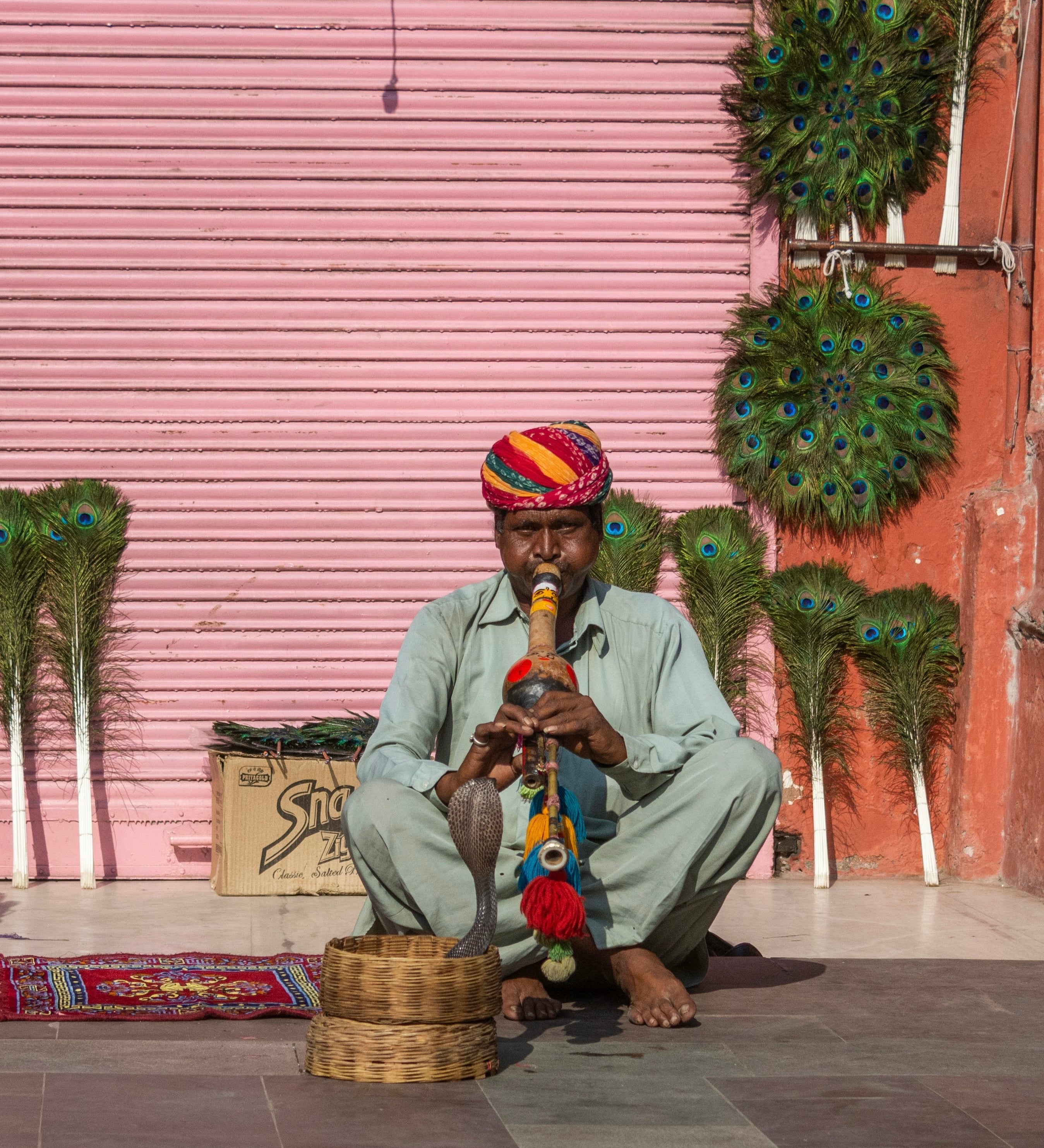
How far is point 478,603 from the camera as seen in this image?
162 inches

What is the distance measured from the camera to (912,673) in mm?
6695

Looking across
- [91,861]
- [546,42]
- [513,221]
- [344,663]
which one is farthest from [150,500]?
[546,42]

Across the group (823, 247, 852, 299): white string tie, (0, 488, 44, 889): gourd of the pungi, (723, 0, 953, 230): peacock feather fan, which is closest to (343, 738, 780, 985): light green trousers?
(0, 488, 44, 889): gourd of the pungi

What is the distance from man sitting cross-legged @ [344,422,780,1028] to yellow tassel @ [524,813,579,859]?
168 millimetres

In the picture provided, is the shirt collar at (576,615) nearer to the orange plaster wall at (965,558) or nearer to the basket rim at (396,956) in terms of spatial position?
the basket rim at (396,956)

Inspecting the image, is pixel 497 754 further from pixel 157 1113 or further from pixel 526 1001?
pixel 157 1113

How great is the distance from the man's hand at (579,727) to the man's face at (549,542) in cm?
50

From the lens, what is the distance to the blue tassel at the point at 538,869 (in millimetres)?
3322

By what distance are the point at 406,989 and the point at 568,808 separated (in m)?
0.62

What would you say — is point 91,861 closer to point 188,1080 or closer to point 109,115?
point 109,115

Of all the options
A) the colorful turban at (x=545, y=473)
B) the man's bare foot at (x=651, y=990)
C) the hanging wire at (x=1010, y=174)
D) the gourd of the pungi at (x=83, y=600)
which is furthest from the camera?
the hanging wire at (x=1010, y=174)

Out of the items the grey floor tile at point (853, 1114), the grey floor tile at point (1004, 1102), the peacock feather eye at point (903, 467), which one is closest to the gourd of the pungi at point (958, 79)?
the peacock feather eye at point (903, 467)

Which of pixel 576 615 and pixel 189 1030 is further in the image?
pixel 576 615

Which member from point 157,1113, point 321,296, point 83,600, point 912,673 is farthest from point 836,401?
point 157,1113
